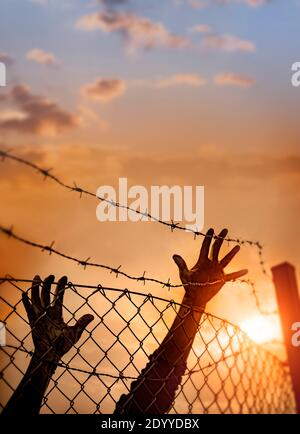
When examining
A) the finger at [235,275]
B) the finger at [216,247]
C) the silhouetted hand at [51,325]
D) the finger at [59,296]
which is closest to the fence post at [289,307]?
the finger at [235,275]

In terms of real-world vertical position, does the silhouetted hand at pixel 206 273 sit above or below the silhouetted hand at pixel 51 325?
above

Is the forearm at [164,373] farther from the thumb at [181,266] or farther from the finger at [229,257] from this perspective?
the finger at [229,257]

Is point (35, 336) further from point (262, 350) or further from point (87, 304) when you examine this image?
point (262, 350)

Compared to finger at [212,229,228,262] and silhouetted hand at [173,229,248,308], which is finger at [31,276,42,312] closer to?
silhouetted hand at [173,229,248,308]

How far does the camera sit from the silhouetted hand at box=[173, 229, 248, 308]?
2.76m

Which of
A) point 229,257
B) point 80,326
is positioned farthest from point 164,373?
point 229,257

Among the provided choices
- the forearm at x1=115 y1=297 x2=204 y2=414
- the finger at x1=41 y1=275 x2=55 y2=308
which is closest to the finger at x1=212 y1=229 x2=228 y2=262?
the forearm at x1=115 y1=297 x2=204 y2=414

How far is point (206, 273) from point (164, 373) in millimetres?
652

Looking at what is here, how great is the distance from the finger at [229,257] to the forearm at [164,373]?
379 mm

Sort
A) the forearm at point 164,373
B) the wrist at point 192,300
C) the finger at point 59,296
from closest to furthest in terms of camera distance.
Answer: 1. the finger at point 59,296
2. the forearm at point 164,373
3. the wrist at point 192,300

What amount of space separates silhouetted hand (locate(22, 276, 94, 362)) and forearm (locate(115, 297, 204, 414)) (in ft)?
1.32

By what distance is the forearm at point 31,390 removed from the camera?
1853 millimetres

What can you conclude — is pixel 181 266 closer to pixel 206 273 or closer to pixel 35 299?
pixel 206 273
